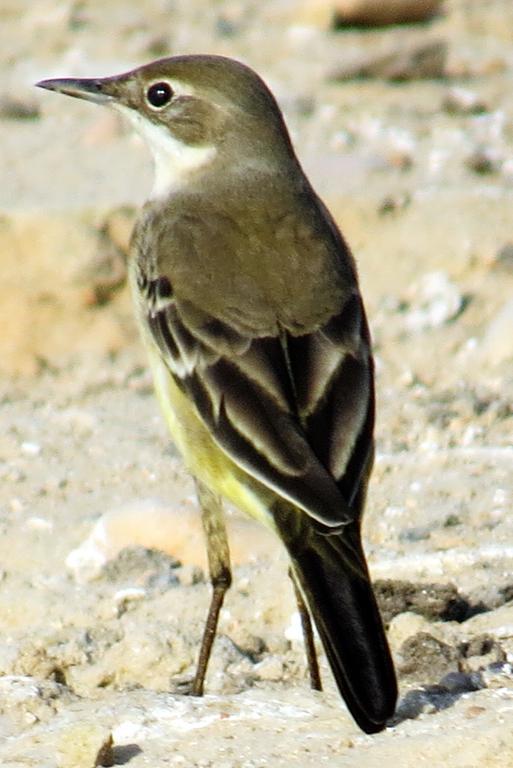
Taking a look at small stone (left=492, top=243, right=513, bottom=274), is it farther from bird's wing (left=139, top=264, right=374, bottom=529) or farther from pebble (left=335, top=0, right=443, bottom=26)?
pebble (left=335, top=0, right=443, bottom=26)

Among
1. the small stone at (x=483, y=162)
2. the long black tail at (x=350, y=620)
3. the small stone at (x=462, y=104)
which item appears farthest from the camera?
the small stone at (x=462, y=104)

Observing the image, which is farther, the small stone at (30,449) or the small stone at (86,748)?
the small stone at (30,449)

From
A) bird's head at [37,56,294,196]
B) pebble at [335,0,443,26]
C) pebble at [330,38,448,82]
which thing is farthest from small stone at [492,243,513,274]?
pebble at [335,0,443,26]

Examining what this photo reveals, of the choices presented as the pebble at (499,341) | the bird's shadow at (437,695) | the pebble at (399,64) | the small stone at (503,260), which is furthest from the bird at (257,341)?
the pebble at (399,64)

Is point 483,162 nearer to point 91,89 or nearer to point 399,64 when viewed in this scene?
point 399,64

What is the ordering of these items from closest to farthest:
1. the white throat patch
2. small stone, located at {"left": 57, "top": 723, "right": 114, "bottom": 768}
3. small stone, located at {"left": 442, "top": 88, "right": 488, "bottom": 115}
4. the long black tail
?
1. the long black tail
2. small stone, located at {"left": 57, "top": 723, "right": 114, "bottom": 768}
3. the white throat patch
4. small stone, located at {"left": 442, "top": 88, "right": 488, "bottom": 115}

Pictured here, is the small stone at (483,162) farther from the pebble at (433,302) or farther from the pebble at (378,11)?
the pebble at (378,11)
